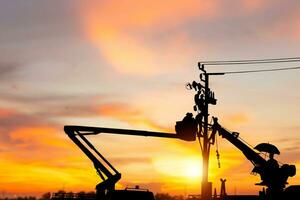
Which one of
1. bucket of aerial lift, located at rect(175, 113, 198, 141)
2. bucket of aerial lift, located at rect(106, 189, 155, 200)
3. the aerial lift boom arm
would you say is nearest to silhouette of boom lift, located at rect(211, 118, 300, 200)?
the aerial lift boom arm

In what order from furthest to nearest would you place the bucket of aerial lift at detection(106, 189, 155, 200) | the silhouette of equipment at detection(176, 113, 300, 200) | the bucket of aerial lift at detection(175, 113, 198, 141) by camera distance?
the silhouette of equipment at detection(176, 113, 300, 200), the bucket of aerial lift at detection(106, 189, 155, 200), the bucket of aerial lift at detection(175, 113, 198, 141)

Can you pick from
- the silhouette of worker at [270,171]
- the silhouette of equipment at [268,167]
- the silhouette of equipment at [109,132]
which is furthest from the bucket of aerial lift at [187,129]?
the silhouette of worker at [270,171]

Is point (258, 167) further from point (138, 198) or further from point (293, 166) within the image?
point (138, 198)

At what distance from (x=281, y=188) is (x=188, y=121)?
21519 millimetres

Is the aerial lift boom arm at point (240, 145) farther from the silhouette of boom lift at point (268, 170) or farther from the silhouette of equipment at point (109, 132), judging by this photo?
the silhouette of equipment at point (109, 132)

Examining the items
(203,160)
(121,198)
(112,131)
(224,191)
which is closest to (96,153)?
(112,131)

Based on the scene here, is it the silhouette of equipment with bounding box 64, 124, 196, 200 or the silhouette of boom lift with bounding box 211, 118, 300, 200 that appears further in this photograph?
the silhouette of boom lift with bounding box 211, 118, 300, 200

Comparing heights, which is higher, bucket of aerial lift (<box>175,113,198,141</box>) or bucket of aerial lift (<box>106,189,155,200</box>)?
bucket of aerial lift (<box>175,113,198,141</box>)

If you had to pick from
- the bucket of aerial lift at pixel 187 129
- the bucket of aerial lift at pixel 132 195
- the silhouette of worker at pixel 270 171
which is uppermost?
the silhouette of worker at pixel 270 171

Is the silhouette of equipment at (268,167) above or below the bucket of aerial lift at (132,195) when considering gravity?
above

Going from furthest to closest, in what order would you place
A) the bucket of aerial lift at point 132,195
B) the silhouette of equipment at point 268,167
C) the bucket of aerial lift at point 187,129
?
1. the silhouette of equipment at point 268,167
2. the bucket of aerial lift at point 132,195
3. the bucket of aerial lift at point 187,129

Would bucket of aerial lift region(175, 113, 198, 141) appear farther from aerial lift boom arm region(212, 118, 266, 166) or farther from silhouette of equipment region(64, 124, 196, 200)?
aerial lift boom arm region(212, 118, 266, 166)

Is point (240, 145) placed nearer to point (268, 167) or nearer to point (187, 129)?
point (268, 167)

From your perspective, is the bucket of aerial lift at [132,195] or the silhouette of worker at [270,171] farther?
the silhouette of worker at [270,171]
